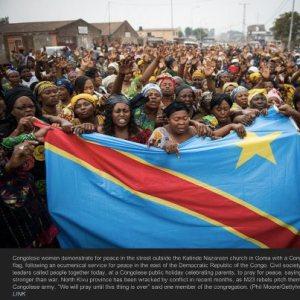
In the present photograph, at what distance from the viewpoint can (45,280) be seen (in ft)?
7.67

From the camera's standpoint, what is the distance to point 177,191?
2918mm

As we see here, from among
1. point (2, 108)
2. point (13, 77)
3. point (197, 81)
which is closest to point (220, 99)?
point (2, 108)

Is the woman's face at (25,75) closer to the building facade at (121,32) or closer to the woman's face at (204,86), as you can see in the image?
the woman's face at (204,86)

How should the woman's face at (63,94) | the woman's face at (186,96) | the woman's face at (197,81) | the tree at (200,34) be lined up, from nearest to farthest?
1. the woman's face at (186,96)
2. the woman's face at (63,94)
3. the woman's face at (197,81)
4. the tree at (200,34)

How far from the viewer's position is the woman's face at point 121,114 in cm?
327

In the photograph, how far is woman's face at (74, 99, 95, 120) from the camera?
142 inches

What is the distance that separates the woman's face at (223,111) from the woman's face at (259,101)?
42 cm

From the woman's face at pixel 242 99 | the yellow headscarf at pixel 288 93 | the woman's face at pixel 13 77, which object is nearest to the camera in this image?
the woman's face at pixel 242 99

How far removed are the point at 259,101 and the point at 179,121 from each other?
1.43m

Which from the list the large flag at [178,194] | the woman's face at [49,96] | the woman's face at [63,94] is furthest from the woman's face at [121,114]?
the woman's face at [63,94]

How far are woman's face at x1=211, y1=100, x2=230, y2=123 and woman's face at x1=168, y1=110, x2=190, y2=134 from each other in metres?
0.82

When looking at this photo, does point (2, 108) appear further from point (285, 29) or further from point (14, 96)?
point (285, 29)

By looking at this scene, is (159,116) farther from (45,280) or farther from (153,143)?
(45,280)

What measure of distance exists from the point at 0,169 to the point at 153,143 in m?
1.21
